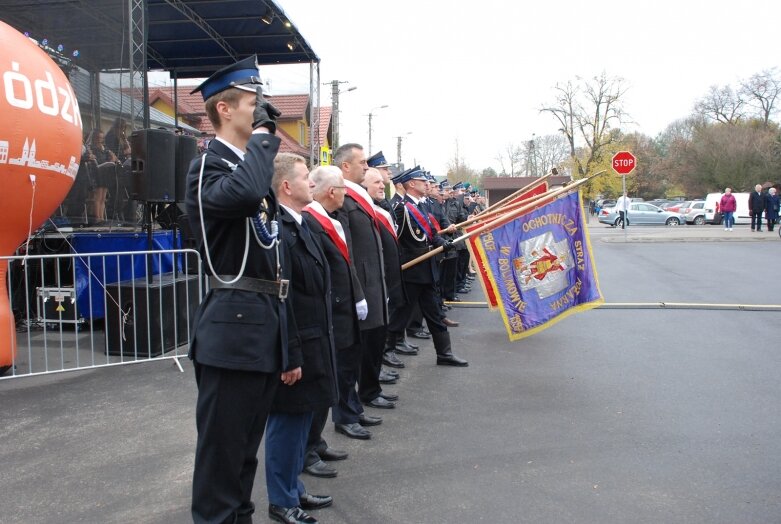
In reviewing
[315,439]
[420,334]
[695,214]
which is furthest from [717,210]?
[315,439]

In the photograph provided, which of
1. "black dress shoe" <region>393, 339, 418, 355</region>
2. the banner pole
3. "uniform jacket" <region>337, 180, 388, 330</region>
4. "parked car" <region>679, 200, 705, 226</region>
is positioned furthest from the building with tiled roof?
"parked car" <region>679, 200, 705, 226</region>

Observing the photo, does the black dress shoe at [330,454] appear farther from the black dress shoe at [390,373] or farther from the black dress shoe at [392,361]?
the black dress shoe at [392,361]

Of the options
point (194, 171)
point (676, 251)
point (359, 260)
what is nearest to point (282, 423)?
point (194, 171)

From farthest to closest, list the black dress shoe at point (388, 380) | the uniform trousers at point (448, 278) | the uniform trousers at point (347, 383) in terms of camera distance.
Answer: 1. the uniform trousers at point (448, 278)
2. the black dress shoe at point (388, 380)
3. the uniform trousers at point (347, 383)

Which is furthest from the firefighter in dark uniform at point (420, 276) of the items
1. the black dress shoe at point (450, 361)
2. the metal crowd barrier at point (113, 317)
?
the metal crowd barrier at point (113, 317)

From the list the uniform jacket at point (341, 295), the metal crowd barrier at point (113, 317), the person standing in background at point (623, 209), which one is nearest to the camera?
the uniform jacket at point (341, 295)

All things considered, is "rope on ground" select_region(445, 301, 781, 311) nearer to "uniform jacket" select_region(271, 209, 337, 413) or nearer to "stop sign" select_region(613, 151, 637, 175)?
"uniform jacket" select_region(271, 209, 337, 413)

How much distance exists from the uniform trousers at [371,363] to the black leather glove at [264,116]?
8.61ft

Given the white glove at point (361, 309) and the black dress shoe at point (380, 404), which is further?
the black dress shoe at point (380, 404)

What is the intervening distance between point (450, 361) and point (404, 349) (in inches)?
31.9

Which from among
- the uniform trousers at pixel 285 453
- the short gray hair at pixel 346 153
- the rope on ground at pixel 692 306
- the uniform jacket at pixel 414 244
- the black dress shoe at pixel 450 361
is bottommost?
the black dress shoe at pixel 450 361

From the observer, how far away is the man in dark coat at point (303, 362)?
120 inches

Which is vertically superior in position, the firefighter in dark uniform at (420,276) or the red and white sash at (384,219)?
the red and white sash at (384,219)

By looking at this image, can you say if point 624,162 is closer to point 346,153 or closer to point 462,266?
point 462,266
